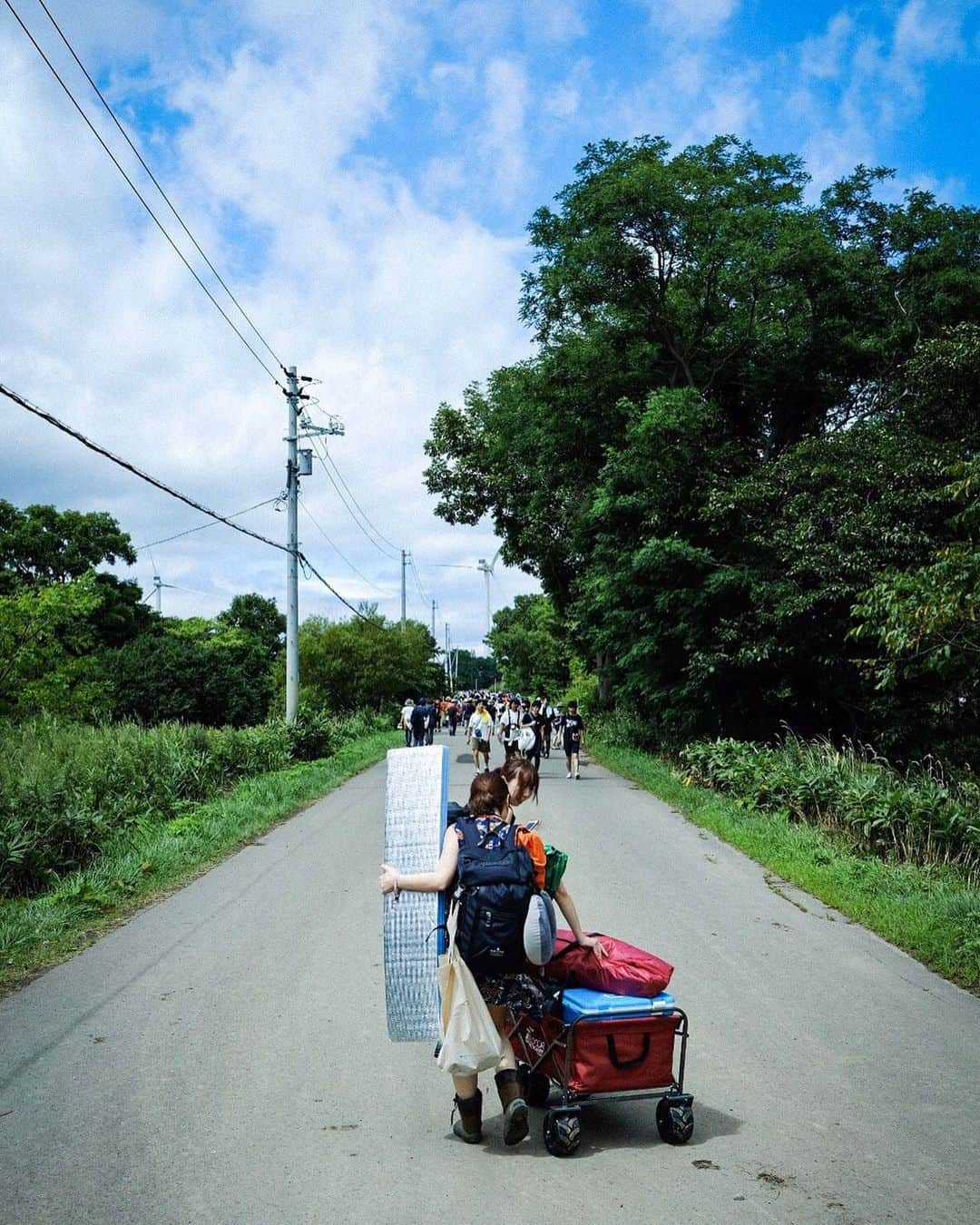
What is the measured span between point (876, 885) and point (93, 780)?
9.56 meters

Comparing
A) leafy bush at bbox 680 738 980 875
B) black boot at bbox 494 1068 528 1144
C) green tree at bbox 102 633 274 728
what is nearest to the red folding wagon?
black boot at bbox 494 1068 528 1144

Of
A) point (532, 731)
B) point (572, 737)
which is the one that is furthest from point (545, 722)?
point (532, 731)

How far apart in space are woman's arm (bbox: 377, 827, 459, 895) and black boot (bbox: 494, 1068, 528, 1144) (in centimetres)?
86

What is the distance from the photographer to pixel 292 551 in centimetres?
2697

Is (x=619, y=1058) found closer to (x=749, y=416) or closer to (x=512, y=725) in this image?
(x=512, y=725)

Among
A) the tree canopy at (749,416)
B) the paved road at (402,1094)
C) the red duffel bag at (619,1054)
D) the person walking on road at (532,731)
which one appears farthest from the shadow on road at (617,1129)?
the person walking on road at (532,731)

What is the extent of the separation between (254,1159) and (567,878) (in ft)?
21.3

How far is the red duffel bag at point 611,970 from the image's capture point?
4441 mm

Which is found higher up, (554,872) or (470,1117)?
(554,872)

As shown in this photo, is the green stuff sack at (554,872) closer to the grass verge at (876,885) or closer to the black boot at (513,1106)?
the black boot at (513,1106)

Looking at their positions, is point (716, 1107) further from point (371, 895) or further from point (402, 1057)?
point (371, 895)

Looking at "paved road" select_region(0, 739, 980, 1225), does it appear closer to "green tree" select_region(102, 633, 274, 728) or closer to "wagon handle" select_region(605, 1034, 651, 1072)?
"wagon handle" select_region(605, 1034, 651, 1072)

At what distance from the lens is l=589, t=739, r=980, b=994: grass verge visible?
290 inches

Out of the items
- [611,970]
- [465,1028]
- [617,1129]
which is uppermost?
[611,970]
